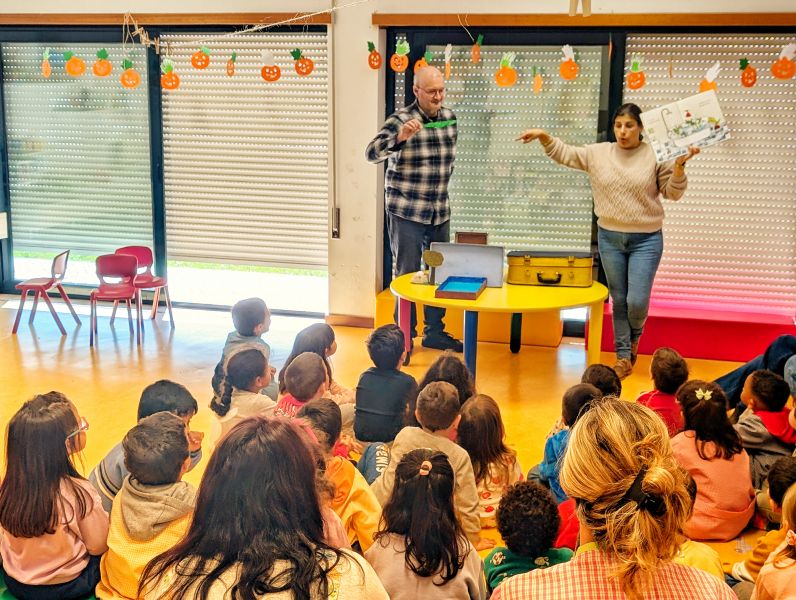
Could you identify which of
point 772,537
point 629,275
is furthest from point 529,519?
point 629,275

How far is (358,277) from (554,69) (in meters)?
2.04

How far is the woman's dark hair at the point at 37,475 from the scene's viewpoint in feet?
9.14

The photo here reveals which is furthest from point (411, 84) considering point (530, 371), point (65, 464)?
point (65, 464)

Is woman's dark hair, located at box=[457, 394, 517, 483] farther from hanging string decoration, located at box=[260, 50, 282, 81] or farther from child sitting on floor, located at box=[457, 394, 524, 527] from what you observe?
hanging string decoration, located at box=[260, 50, 282, 81]

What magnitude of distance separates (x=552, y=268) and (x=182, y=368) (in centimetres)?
240

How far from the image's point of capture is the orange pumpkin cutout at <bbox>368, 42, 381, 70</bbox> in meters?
6.40

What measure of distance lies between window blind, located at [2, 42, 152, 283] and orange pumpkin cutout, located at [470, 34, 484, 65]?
258cm

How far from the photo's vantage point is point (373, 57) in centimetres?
642

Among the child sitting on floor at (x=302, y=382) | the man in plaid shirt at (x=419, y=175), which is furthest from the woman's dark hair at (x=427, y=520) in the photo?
the man in plaid shirt at (x=419, y=175)

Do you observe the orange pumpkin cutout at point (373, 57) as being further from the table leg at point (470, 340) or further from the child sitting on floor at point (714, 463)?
the child sitting on floor at point (714, 463)

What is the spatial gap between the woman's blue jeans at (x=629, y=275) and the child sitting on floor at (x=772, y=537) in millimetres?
2613

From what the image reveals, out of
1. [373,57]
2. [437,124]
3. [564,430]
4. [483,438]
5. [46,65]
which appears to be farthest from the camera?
[46,65]

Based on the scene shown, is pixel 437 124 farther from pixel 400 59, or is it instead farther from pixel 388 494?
pixel 388 494

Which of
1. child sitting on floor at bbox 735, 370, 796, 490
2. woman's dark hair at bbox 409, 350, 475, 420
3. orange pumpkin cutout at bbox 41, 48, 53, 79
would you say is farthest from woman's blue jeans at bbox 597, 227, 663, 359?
orange pumpkin cutout at bbox 41, 48, 53, 79
